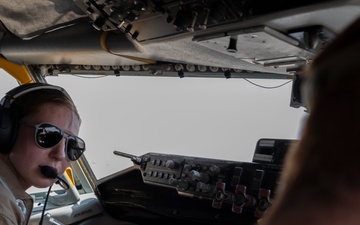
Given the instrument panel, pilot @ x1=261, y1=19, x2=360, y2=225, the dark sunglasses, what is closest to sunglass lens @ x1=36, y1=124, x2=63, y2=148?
the dark sunglasses

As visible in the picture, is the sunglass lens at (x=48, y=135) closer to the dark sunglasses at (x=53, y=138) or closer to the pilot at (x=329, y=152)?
the dark sunglasses at (x=53, y=138)

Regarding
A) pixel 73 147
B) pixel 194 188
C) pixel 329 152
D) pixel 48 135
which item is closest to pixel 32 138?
pixel 48 135

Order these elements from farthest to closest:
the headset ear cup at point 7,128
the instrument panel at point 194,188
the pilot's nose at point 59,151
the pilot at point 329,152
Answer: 1. the instrument panel at point 194,188
2. the pilot's nose at point 59,151
3. the headset ear cup at point 7,128
4. the pilot at point 329,152

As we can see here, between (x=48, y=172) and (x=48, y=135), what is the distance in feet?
0.41

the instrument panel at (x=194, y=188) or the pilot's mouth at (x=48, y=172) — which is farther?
the instrument panel at (x=194, y=188)

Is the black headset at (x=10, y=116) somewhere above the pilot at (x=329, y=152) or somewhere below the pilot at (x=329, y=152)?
below

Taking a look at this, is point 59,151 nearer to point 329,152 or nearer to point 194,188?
point 194,188

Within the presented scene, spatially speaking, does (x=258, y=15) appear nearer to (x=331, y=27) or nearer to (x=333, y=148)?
(x=331, y=27)

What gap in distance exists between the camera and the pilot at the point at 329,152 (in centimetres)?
27

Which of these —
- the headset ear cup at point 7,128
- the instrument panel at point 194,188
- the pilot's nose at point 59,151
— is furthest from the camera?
the instrument panel at point 194,188

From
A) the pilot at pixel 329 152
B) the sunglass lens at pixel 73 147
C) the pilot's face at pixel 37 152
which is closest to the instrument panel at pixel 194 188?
the sunglass lens at pixel 73 147

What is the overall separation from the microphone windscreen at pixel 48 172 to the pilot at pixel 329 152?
4.13 feet

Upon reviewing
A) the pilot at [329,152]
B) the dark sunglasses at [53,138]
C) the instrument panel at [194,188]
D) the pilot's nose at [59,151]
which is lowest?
the instrument panel at [194,188]

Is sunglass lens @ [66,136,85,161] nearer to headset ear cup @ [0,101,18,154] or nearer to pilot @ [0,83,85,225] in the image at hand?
pilot @ [0,83,85,225]
